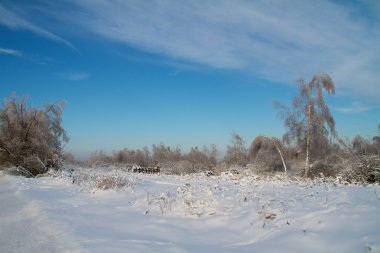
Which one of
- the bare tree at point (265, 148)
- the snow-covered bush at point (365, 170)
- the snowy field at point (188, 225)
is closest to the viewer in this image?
the snowy field at point (188, 225)

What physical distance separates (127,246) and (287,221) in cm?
303

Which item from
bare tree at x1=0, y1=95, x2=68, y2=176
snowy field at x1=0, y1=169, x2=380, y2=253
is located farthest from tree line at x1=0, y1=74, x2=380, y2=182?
snowy field at x1=0, y1=169, x2=380, y2=253

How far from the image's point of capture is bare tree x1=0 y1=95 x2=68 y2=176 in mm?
21953

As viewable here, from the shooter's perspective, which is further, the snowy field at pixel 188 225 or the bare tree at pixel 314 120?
the bare tree at pixel 314 120

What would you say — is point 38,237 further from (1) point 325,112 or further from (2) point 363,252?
(1) point 325,112

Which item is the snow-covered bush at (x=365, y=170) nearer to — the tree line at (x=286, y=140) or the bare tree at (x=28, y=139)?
the tree line at (x=286, y=140)

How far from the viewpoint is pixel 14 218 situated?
24.0 feet

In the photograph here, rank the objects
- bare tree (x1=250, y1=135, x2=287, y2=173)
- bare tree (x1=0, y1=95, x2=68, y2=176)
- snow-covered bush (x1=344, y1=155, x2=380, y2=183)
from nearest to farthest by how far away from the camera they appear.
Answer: snow-covered bush (x1=344, y1=155, x2=380, y2=183) → bare tree (x1=0, y1=95, x2=68, y2=176) → bare tree (x1=250, y1=135, x2=287, y2=173)

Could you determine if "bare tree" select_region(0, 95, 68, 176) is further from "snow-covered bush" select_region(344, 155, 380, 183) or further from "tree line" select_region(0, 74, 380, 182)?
"snow-covered bush" select_region(344, 155, 380, 183)

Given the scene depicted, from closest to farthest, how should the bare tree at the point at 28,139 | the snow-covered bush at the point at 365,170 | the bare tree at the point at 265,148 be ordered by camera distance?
1. the snow-covered bush at the point at 365,170
2. the bare tree at the point at 28,139
3. the bare tree at the point at 265,148

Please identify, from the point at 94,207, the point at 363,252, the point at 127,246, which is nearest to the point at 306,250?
the point at 363,252

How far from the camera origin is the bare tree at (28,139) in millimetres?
21953

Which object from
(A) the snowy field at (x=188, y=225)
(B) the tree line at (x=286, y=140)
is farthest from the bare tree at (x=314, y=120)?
(A) the snowy field at (x=188, y=225)

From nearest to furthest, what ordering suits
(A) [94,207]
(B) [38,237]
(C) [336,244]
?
(C) [336,244]
(B) [38,237]
(A) [94,207]
